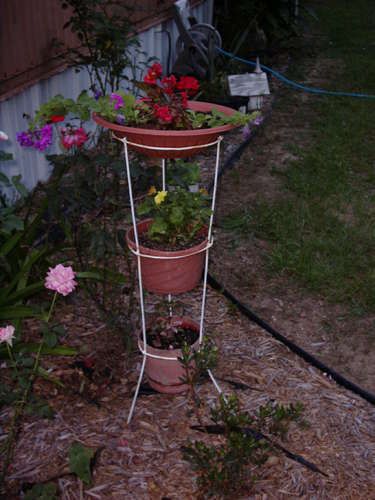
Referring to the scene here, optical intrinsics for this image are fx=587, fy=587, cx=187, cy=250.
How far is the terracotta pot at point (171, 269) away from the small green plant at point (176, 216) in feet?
0.29

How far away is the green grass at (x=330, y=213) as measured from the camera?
3486 mm

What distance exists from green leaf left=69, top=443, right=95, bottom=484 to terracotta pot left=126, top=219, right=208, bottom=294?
68 cm

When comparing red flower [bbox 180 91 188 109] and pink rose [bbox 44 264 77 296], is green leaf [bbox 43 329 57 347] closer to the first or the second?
pink rose [bbox 44 264 77 296]

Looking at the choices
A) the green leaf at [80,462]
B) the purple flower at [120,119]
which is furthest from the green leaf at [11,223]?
the green leaf at [80,462]

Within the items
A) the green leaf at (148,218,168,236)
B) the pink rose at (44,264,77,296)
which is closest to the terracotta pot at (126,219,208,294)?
the green leaf at (148,218,168,236)

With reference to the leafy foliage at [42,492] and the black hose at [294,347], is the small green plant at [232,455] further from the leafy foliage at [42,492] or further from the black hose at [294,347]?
the black hose at [294,347]

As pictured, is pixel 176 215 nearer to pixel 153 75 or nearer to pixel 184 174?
pixel 184 174

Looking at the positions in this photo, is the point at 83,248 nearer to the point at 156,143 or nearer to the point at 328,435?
the point at 156,143

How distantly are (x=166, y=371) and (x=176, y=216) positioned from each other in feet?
2.15

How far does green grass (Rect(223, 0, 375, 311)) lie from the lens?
349 centimetres

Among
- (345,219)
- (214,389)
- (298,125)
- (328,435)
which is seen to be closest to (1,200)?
(214,389)

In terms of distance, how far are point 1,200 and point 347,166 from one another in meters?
3.25

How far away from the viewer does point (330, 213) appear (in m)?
4.27

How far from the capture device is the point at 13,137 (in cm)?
386
